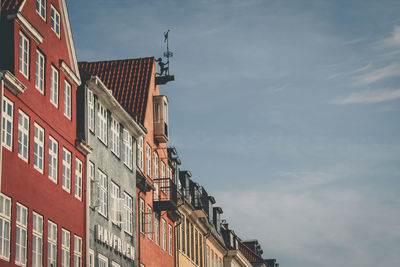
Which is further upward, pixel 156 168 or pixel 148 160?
pixel 156 168

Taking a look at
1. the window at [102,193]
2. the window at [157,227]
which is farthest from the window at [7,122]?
the window at [157,227]

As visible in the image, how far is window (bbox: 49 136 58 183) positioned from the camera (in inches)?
1152

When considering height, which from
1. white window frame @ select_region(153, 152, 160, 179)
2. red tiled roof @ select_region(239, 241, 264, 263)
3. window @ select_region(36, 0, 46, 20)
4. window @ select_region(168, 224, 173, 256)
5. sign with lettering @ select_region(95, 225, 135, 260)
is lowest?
sign with lettering @ select_region(95, 225, 135, 260)

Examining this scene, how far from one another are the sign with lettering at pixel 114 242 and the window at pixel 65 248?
3.18 m

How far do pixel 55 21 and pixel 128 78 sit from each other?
14.4 meters

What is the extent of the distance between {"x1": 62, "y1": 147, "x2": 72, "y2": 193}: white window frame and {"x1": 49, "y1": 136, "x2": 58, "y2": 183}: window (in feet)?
2.83

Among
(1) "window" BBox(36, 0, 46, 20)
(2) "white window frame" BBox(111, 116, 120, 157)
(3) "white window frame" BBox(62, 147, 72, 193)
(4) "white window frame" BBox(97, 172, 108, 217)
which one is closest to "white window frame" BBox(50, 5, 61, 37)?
(1) "window" BBox(36, 0, 46, 20)

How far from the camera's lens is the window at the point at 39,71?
28.5 m

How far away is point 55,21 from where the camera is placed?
31.4 metres

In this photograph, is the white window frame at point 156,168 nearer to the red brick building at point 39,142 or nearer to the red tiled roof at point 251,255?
Answer: the red brick building at point 39,142

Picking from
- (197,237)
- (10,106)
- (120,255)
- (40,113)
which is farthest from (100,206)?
(197,237)

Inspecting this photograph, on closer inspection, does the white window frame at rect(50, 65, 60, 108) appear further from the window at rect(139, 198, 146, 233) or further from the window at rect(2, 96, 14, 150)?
the window at rect(139, 198, 146, 233)

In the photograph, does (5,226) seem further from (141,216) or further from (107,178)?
(141,216)

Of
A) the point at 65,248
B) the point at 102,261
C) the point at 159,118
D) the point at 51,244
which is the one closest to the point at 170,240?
the point at 159,118
